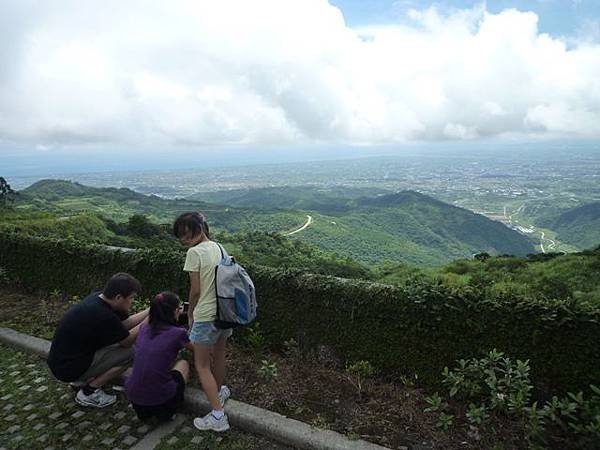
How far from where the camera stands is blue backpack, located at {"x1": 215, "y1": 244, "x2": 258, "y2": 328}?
3.31m

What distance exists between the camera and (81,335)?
372cm

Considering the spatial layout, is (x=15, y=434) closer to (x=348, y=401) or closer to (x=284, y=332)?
(x=284, y=332)

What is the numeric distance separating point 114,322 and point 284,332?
1.91 meters

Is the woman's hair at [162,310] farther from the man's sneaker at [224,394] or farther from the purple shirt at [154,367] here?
the man's sneaker at [224,394]

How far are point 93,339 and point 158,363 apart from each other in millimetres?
868

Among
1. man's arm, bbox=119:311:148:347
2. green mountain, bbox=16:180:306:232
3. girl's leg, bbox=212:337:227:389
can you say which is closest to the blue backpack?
girl's leg, bbox=212:337:227:389

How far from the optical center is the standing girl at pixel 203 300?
10.8ft

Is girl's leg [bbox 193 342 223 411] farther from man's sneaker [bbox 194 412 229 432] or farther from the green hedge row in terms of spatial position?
the green hedge row

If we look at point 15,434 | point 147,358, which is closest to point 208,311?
point 147,358

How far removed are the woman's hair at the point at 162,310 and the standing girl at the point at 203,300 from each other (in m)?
0.18

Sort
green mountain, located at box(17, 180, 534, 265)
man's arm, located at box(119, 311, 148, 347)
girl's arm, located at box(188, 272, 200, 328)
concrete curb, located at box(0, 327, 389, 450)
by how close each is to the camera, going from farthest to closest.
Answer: green mountain, located at box(17, 180, 534, 265)
man's arm, located at box(119, 311, 148, 347)
girl's arm, located at box(188, 272, 200, 328)
concrete curb, located at box(0, 327, 389, 450)

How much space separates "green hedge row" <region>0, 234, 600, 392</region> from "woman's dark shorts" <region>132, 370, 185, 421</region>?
137 centimetres

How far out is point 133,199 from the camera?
251ft

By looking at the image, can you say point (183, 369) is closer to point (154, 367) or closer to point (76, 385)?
point (154, 367)
